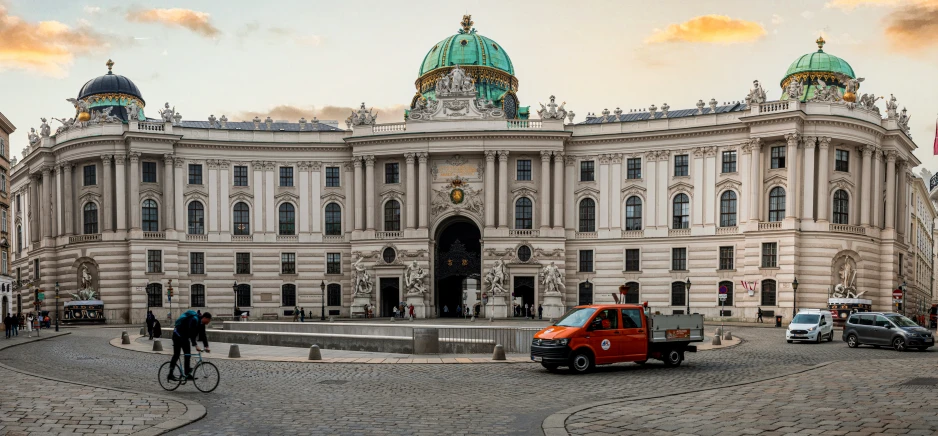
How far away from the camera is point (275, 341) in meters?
38.4

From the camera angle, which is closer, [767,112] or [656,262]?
[767,112]

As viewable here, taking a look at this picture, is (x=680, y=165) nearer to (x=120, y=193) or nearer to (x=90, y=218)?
(x=120, y=193)

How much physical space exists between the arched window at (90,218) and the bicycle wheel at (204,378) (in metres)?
57.7

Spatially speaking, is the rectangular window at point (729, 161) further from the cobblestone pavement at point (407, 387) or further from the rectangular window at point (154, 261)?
the rectangular window at point (154, 261)

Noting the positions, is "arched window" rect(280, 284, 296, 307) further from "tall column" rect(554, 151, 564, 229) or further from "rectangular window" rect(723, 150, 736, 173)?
Answer: "rectangular window" rect(723, 150, 736, 173)

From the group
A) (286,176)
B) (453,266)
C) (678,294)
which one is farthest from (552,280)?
(286,176)

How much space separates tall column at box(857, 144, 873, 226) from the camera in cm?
6481

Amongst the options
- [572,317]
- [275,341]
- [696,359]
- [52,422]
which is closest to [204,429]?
[52,422]

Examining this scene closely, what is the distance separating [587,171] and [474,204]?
1030cm

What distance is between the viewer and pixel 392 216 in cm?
7212

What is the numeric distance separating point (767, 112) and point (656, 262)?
15.0 meters

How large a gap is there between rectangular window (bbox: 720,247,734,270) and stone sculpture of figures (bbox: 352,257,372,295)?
29456 millimetres

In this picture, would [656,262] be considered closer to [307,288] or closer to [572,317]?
[307,288]

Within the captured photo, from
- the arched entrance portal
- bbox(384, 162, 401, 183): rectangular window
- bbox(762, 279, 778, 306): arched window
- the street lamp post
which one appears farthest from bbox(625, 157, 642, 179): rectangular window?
the street lamp post
